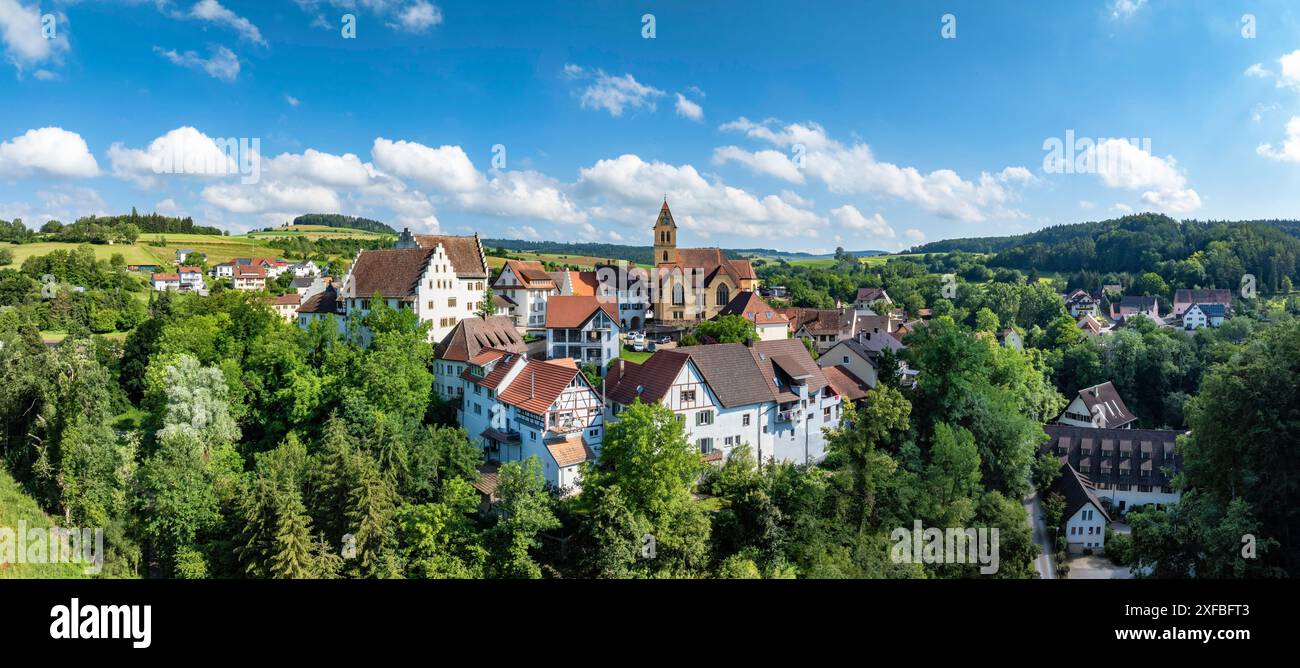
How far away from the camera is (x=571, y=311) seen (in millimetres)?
32969

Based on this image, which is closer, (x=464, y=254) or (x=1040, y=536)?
(x=1040, y=536)

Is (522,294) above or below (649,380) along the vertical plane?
above

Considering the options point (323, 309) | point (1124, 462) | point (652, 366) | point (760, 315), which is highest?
point (323, 309)

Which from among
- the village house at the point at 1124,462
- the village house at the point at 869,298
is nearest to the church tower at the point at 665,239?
the village house at the point at 1124,462

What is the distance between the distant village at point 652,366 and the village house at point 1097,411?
130 millimetres

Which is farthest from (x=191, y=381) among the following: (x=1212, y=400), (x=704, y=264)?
(x=704, y=264)

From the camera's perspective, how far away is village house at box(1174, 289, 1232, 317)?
7714 cm

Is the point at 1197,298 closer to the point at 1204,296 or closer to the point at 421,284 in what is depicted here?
the point at 1204,296

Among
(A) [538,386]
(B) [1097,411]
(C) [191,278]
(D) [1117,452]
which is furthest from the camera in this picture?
A: (C) [191,278]

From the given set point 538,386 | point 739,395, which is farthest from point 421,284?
point 739,395

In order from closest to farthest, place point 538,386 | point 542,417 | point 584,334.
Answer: point 542,417 → point 538,386 → point 584,334

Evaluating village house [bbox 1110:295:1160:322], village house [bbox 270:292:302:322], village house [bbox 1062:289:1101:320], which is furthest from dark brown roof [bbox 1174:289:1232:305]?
village house [bbox 270:292:302:322]

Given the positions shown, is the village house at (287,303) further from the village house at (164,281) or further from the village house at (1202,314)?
the village house at (1202,314)

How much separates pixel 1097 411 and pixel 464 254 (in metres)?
42.6
